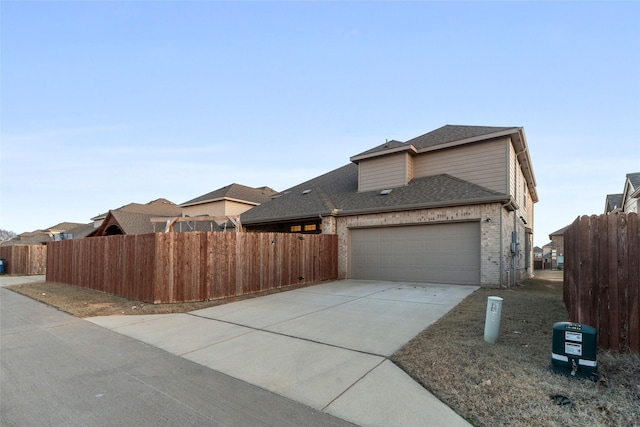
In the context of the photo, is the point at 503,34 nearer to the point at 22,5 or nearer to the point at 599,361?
the point at 599,361

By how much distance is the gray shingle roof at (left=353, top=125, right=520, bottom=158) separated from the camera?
531 inches

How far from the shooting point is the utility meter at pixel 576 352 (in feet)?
11.6

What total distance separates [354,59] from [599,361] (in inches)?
490

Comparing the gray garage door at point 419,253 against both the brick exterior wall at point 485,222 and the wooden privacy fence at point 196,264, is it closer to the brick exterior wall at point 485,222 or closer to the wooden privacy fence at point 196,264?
the brick exterior wall at point 485,222

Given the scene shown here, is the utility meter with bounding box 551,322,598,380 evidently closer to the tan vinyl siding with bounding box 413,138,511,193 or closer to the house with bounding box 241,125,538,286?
the house with bounding box 241,125,538,286

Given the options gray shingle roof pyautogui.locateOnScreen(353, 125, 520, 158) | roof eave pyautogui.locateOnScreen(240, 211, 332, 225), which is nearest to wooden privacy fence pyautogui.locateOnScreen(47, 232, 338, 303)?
roof eave pyautogui.locateOnScreen(240, 211, 332, 225)

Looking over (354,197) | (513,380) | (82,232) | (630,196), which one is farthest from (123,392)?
(82,232)

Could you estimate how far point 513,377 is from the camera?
3576mm

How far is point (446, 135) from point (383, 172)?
3.39 meters

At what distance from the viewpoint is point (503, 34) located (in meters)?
10.2

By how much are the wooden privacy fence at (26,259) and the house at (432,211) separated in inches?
707

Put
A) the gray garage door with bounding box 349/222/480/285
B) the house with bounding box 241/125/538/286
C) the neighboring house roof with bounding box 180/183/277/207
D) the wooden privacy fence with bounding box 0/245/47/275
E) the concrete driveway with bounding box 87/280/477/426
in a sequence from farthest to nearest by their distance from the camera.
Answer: the neighboring house roof with bounding box 180/183/277/207, the wooden privacy fence with bounding box 0/245/47/275, the gray garage door with bounding box 349/222/480/285, the house with bounding box 241/125/538/286, the concrete driveway with bounding box 87/280/477/426

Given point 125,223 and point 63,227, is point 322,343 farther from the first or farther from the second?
point 63,227

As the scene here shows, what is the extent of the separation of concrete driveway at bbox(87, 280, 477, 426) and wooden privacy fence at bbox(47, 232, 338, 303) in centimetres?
125
